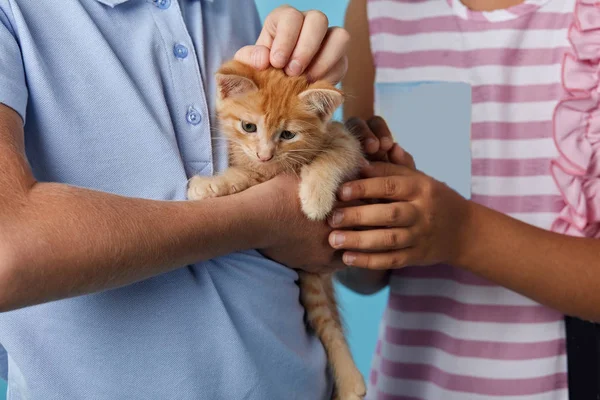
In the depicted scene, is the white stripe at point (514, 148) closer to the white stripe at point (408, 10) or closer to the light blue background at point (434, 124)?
the light blue background at point (434, 124)

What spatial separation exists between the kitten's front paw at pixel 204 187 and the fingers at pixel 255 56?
242mm

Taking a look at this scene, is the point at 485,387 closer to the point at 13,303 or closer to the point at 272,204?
the point at 272,204

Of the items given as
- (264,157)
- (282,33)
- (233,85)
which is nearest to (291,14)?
(282,33)

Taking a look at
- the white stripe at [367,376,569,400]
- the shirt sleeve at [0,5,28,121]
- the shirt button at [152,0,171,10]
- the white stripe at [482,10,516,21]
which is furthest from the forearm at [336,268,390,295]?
the shirt sleeve at [0,5,28,121]

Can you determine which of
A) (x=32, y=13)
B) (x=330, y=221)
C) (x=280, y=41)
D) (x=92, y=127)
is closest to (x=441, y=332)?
(x=330, y=221)

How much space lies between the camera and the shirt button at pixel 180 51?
1.02 meters

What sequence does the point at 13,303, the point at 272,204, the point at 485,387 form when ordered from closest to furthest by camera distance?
the point at 13,303, the point at 272,204, the point at 485,387

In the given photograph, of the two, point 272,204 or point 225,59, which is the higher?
point 225,59

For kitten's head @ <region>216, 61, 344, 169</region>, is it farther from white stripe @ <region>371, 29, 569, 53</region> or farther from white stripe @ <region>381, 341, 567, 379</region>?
white stripe @ <region>381, 341, 567, 379</region>

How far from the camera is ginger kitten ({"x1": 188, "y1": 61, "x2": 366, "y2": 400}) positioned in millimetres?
1204

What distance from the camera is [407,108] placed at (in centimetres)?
157

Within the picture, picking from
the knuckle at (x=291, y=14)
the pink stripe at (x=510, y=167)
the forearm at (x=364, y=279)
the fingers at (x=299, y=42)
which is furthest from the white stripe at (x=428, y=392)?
the knuckle at (x=291, y=14)

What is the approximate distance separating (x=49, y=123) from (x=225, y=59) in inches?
16.0

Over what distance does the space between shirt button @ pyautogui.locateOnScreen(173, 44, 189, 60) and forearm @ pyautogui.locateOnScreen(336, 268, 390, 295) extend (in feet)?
2.29
